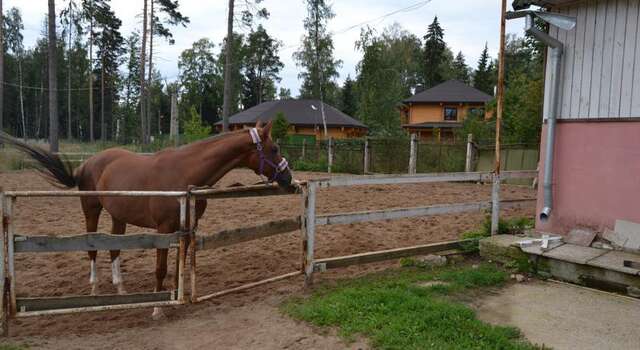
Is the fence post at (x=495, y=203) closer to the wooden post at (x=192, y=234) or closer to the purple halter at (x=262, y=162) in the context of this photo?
the purple halter at (x=262, y=162)

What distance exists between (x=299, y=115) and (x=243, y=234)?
106ft

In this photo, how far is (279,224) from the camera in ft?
14.2

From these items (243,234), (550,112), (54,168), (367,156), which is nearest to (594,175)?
(550,112)

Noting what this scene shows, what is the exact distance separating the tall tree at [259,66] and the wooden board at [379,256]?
50.5 m

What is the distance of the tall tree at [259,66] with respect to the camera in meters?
53.6

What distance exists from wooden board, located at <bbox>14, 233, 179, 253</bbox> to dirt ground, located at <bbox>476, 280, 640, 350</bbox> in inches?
105

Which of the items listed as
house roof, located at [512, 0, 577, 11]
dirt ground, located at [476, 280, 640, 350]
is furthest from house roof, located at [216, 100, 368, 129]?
dirt ground, located at [476, 280, 640, 350]

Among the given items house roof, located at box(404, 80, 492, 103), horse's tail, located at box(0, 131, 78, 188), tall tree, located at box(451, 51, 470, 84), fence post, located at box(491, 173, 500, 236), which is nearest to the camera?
horse's tail, located at box(0, 131, 78, 188)

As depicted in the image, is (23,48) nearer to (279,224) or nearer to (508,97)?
(508,97)

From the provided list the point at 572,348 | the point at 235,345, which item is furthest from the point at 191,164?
the point at 572,348

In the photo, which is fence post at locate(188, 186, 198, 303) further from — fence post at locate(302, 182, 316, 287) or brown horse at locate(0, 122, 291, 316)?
fence post at locate(302, 182, 316, 287)

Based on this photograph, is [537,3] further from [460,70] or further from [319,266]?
[460,70]

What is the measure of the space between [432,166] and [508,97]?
675cm

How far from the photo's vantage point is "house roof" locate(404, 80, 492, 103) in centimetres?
3575
